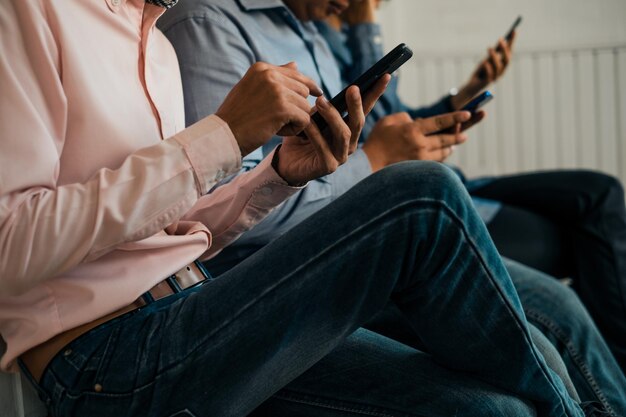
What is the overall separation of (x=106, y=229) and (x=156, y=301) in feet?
0.46

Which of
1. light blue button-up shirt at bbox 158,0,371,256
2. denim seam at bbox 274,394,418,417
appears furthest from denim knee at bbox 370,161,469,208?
light blue button-up shirt at bbox 158,0,371,256

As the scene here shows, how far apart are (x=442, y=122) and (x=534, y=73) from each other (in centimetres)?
135

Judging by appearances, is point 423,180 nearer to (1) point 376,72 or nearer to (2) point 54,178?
(1) point 376,72

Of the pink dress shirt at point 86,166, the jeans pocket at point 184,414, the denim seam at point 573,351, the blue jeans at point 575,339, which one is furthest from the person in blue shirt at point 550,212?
the jeans pocket at point 184,414

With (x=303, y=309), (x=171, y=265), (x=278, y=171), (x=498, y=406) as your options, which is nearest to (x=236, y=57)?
(x=278, y=171)

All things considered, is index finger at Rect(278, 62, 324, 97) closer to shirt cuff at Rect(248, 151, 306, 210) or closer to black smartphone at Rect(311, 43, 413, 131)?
black smartphone at Rect(311, 43, 413, 131)

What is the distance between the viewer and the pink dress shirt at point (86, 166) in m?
0.74

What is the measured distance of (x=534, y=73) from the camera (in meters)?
2.54

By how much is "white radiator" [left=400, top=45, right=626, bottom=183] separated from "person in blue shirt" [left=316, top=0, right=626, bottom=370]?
26.2 inches

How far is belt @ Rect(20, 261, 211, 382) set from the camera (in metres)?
0.83

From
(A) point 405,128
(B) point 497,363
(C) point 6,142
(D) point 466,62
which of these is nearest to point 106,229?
(C) point 6,142

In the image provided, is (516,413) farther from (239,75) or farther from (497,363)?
(239,75)

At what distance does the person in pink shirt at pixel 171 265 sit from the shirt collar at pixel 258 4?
0.39 m

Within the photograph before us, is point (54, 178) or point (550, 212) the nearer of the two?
point (54, 178)
